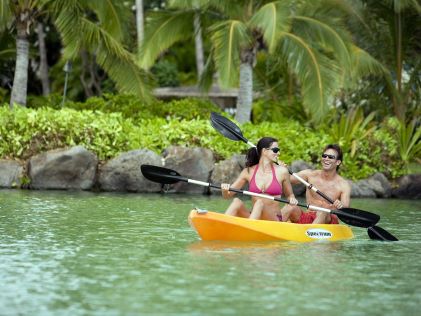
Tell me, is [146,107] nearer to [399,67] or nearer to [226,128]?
[399,67]

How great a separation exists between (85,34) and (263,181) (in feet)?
32.4

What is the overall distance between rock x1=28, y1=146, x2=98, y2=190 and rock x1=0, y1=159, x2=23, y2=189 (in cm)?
23

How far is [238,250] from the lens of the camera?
37.2 feet

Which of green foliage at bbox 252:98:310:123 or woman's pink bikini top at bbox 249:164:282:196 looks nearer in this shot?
woman's pink bikini top at bbox 249:164:282:196

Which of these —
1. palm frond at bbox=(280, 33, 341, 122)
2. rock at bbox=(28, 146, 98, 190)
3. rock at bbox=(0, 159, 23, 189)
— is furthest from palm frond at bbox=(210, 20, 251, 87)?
rock at bbox=(0, 159, 23, 189)

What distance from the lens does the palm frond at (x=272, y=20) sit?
755 inches

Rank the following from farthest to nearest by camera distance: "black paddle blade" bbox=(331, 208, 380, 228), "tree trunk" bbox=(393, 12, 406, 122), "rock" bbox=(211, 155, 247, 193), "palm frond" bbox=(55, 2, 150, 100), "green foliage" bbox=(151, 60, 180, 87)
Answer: "green foliage" bbox=(151, 60, 180, 87) → "tree trunk" bbox=(393, 12, 406, 122) → "palm frond" bbox=(55, 2, 150, 100) → "rock" bbox=(211, 155, 247, 193) → "black paddle blade" bbox=(331, 208, 380, 228)

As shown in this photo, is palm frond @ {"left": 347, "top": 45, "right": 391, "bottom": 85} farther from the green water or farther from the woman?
the woman

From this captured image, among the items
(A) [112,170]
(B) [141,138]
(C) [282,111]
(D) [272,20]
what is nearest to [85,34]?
(B) [141,138]

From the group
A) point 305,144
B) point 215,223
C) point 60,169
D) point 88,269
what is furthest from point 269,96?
point 88,269

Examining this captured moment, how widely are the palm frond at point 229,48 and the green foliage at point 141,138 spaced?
1273 millimetres

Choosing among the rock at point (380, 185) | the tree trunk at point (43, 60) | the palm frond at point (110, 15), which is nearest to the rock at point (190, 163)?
the rock at point (380, 185)

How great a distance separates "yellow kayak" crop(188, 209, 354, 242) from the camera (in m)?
11.6

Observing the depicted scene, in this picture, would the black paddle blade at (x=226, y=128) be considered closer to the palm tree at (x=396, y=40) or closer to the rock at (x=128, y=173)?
Result: the rock at (x=128, y=173)
